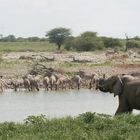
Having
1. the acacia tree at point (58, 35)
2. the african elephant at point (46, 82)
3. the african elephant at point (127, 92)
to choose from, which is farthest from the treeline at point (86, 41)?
the african elephant at point (127, 92)

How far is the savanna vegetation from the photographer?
1192 centimetres

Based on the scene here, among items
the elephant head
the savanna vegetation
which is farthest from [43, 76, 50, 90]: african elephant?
the savanna vegetation

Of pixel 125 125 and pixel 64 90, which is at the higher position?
pixel 125 125

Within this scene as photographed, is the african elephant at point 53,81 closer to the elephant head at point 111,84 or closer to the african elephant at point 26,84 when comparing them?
the african elephant at point 26,84

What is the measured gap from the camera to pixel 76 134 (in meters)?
12.1

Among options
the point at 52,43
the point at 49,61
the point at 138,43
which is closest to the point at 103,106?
the point at 49,61

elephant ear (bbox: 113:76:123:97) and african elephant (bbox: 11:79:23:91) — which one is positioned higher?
elephant ear (bbox: 113:76:123:97)

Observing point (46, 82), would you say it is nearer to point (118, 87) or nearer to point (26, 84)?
point (26, 84)

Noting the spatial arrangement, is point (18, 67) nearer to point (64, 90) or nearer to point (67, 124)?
point (64, 90)

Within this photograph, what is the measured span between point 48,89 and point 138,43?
2108 inches

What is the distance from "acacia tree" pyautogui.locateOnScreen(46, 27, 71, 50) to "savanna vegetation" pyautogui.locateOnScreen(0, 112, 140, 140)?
279 feet

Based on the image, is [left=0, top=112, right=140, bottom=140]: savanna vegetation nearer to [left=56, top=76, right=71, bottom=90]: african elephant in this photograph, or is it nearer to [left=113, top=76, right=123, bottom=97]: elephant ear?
[left=113, top=76, right=123, bottom=97]: elephant ear

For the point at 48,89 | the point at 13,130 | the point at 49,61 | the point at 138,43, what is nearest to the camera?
the point at 13,130

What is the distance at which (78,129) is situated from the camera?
41.7 ft
